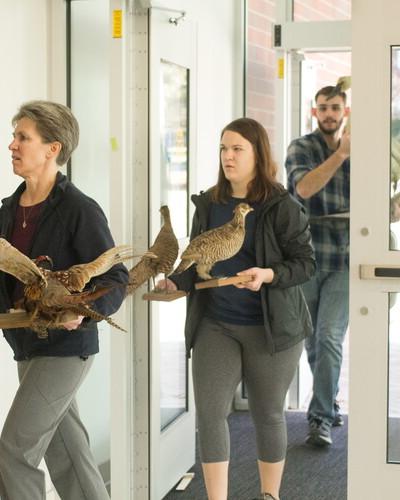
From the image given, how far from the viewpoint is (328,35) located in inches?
197

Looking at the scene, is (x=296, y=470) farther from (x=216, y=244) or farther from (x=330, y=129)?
(x=216, y=244)

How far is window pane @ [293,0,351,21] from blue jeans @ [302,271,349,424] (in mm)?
1416

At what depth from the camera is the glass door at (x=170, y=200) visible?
11.8ft

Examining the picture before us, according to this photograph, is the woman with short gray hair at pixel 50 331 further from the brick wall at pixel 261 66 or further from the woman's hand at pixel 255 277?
the brick wall at pixel 261 66

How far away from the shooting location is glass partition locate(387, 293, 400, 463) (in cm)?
331

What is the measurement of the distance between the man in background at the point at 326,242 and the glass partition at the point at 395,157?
1.27 metres

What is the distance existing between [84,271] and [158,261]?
533 millimetres

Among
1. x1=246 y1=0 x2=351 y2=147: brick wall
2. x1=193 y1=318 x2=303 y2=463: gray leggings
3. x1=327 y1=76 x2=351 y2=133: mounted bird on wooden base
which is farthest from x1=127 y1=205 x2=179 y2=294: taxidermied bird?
x1=246 y1=0 x2=351 y2=147: brick wall

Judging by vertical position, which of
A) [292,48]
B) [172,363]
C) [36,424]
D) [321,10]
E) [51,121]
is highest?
[321,10]

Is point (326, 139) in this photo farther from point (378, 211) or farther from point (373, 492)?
point (373, 492)

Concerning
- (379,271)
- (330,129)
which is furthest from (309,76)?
(379,271)

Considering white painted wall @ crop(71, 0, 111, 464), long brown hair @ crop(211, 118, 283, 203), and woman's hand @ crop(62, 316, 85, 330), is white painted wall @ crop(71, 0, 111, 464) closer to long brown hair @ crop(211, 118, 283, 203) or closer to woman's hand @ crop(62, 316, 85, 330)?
long brown hair @ crop(211, 118, 283, 203)

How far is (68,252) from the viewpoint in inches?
106

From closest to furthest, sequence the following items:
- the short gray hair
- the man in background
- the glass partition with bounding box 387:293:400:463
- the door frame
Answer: the short gray hair
the glass partition with bounding box 387:293:400:463
the man in background
the door frame
